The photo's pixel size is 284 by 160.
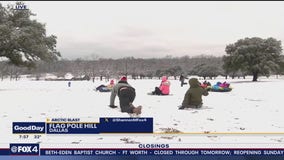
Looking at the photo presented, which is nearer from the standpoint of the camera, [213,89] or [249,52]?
[213,89]

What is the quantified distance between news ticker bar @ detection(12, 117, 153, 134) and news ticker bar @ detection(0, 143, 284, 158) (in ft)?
1.49

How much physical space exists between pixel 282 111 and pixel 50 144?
24.5ft

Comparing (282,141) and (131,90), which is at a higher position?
(131,90)

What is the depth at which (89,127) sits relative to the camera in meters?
5.59

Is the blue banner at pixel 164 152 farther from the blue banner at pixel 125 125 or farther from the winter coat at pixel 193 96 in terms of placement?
the winter coat at pixel 193 96

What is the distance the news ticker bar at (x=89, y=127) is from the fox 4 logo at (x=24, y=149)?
429 mm

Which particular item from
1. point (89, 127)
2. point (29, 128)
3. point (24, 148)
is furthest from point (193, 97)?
point (24, 148)

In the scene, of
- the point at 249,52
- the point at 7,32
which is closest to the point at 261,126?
the point at 7,32

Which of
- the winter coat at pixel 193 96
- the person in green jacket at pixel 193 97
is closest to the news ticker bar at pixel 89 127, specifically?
the person in green jacket at pixel 193 97

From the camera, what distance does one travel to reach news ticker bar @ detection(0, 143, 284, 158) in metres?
5.03

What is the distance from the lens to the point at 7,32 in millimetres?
20047

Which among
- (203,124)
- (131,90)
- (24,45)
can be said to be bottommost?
(203,124)

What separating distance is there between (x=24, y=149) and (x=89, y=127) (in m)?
1.15

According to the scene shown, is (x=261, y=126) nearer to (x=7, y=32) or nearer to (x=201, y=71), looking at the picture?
(x=7, y=32)
